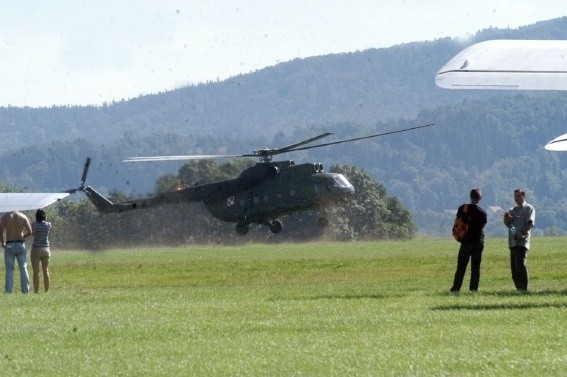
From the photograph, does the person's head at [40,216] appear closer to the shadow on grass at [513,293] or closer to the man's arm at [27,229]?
the man's arm at [27,229]

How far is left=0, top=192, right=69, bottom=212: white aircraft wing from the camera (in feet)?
98.5

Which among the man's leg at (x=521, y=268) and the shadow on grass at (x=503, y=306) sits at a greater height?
the man's leg at (x=521, y=268)

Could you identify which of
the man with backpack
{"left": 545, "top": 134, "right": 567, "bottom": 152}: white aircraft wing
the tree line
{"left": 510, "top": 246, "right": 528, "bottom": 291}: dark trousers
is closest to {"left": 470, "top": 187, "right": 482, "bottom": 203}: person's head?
the man with backpack

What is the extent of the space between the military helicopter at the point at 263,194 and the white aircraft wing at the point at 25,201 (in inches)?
754

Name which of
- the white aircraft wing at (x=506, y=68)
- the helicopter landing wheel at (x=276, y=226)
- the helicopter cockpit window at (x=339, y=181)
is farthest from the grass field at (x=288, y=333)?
the helicopter landing wheel at (x=276, y=226)

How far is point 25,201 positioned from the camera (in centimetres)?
Answer: 3144

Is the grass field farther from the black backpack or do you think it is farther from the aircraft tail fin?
the aircraft tail fin

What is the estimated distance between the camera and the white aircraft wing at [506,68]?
Result: 17.8m

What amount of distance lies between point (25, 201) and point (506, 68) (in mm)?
15960

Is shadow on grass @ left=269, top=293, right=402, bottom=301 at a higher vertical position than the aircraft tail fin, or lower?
lower

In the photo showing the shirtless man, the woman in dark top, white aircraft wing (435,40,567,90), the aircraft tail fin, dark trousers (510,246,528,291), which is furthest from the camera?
the aircraft tail fin

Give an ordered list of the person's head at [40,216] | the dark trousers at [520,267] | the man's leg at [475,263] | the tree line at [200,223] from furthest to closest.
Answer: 1. the tree line at [200,223]
2. the person's head at [40,216]
3. the dark trousers at [520,267]
4. the man's leg at [475,263]

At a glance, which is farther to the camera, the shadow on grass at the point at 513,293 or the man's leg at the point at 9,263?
the man's leg at the point at 9,263

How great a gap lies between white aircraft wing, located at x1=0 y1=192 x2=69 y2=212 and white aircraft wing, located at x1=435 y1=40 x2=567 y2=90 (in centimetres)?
1399
